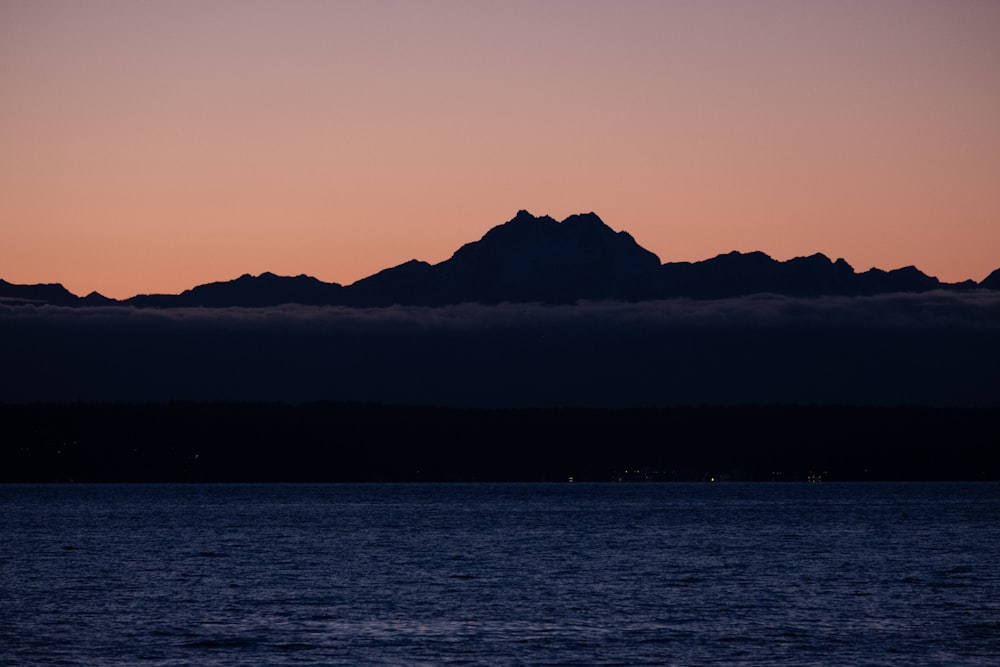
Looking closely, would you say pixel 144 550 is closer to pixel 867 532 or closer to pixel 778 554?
pixel 778 554

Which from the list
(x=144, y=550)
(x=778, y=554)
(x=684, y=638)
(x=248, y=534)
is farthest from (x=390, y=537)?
(x=684, y=638)

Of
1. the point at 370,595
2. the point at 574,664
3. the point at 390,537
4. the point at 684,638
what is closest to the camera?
the point at 574,664

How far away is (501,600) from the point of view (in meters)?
78.5

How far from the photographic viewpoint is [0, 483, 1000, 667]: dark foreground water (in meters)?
58.5

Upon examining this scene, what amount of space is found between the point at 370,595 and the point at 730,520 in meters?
117

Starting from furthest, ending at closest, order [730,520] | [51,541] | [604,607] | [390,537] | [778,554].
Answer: [730,520] < [390,537] < [51,541] < [778,554] < [604,607]

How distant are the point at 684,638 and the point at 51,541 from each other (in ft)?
299

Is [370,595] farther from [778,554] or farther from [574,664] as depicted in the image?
[778,554]

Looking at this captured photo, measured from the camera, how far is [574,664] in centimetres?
5538

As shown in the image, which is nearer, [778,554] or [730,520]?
[778,554]

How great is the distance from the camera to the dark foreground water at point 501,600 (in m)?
58.5

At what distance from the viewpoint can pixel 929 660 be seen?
5588cm

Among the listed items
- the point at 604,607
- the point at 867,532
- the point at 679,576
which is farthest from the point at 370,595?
the point at 867,532

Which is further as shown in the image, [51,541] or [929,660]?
[51,541]
